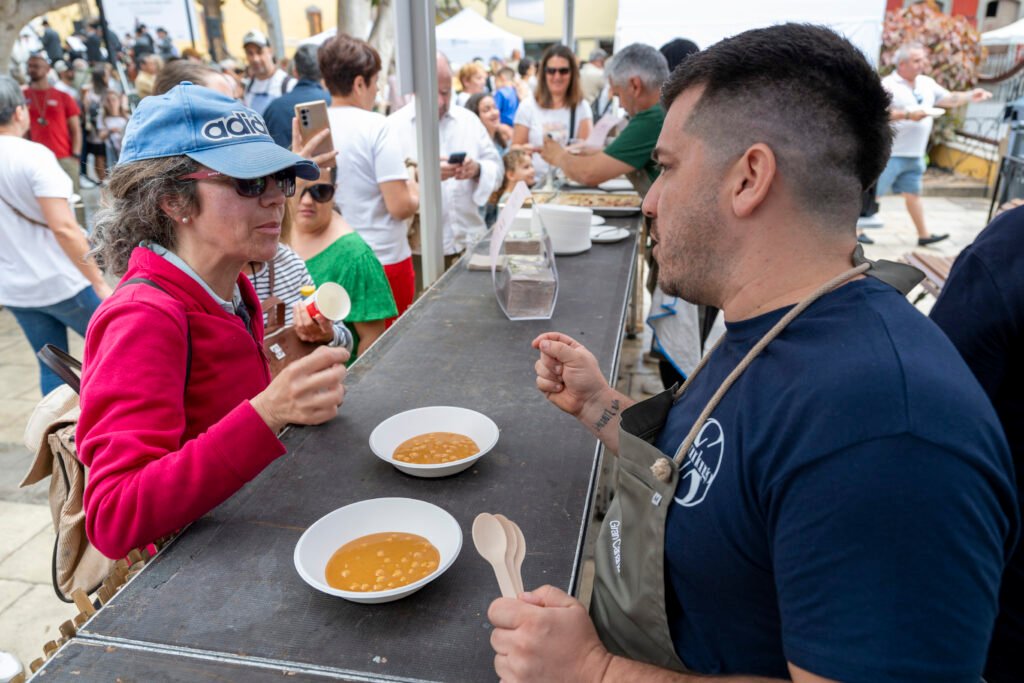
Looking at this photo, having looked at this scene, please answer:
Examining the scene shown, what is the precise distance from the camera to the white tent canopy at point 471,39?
1221cm

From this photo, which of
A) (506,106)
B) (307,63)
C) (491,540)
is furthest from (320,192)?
(506,106)

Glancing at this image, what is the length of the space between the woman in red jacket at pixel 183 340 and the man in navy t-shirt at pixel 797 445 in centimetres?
65

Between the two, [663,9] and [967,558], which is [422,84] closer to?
[967,558]

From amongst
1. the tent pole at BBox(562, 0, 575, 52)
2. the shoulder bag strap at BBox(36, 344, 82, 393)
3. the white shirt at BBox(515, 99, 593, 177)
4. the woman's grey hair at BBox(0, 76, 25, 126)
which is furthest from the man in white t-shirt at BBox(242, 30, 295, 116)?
the shoulder bag strap at BBox(36, 344, 82, 393)

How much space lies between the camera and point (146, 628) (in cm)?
114

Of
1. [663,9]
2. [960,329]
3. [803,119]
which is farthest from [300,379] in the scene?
[663,9]

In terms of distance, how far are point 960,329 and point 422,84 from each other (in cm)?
267

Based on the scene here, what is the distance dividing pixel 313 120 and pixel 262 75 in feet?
14.4

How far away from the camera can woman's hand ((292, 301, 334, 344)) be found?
221 centimetres

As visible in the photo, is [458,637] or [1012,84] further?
[1012,84]

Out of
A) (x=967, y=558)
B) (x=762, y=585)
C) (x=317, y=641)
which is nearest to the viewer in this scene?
(x=967, y=558)

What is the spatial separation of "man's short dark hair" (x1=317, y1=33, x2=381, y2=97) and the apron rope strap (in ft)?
11.1

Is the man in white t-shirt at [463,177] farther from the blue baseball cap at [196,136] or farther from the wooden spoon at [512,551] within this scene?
the wooden spoon at [512,551]

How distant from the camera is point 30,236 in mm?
3396
